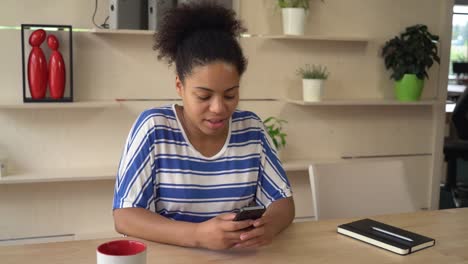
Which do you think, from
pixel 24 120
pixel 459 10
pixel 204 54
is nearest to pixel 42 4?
pixel 24 120

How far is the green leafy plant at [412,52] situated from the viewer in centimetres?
342

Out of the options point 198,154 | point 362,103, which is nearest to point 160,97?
point 362,103

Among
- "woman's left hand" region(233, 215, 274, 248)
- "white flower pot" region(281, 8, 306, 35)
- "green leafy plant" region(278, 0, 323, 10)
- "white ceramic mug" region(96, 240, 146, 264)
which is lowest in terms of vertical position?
"woman's left hand" region(233, 215, 274, 248)

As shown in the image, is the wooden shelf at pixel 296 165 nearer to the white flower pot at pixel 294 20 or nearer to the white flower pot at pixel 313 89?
the white flower pot at pixel 313 89

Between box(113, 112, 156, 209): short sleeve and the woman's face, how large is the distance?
151 millimetres

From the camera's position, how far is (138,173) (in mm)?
1523

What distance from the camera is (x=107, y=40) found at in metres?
3.00

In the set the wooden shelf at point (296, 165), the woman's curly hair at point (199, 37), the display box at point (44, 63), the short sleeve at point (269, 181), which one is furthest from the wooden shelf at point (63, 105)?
the short sleeve at point (269, 181)

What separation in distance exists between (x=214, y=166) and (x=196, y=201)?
0.11 metres

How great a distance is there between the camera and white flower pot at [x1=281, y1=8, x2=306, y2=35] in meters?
3.17

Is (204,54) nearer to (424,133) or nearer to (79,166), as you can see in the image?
(79,166)

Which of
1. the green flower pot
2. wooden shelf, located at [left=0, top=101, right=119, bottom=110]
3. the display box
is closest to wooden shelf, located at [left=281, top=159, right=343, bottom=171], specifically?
the green flower pot

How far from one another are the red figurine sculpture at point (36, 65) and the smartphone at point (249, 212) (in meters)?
1.81

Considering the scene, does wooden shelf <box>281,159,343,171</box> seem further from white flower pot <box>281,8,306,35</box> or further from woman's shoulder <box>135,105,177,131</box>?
woman's shoulder <box>135,105,177,131</box>
